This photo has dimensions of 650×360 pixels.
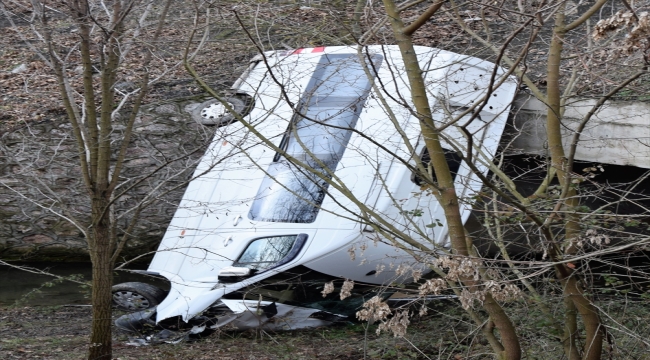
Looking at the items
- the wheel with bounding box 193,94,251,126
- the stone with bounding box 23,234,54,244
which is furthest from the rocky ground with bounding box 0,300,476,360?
the stone with bounding box 23,234,54,244

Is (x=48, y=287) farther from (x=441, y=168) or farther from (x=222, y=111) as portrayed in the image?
(x=441, y=168)

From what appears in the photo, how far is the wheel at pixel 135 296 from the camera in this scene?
7340 millimetres

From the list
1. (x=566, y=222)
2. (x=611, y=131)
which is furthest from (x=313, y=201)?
(x=611, y=131)

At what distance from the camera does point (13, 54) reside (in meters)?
12.8

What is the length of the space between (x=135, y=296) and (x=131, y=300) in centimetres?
7

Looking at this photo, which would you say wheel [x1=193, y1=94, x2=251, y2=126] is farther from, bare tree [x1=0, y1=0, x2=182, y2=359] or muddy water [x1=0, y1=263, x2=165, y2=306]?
muddy water [x1=0, y1=263, x2=165, y2=306]

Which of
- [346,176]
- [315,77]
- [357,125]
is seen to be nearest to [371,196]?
[346,176]

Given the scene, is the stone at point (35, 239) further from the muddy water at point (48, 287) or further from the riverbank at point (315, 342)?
the riverbank at point (315, 342)

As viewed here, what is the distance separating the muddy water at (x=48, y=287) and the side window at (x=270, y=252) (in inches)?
109

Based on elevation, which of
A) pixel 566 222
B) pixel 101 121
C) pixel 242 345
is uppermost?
pixel 101 121

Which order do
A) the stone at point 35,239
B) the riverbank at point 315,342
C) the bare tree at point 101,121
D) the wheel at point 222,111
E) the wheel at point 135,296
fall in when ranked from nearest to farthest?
the bare tree at point 101,121
the riverbank at point 315,342
the wheel at point 222,111
the wheel at point 135,296
the stone at point 35,239

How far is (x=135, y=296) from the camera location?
739 cm

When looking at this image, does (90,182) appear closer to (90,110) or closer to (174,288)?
(90,110)

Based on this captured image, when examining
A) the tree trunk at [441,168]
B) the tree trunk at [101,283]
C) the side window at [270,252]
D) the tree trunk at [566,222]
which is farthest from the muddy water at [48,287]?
the tree trunk at [566,222]
